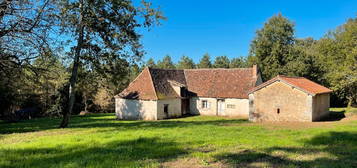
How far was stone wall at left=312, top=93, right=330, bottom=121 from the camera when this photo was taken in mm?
20956

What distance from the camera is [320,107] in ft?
72.9

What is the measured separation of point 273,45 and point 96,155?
4026cm

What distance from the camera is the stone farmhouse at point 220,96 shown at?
2112 centimetres

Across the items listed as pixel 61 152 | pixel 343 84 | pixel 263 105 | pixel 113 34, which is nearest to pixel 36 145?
pixel 61 152

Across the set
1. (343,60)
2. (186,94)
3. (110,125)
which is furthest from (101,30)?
(343,60)

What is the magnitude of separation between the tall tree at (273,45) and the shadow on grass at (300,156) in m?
33.2

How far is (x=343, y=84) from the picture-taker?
27938mm

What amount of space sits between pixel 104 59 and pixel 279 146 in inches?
526

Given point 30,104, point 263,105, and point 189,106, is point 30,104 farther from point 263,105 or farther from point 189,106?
point 263,105

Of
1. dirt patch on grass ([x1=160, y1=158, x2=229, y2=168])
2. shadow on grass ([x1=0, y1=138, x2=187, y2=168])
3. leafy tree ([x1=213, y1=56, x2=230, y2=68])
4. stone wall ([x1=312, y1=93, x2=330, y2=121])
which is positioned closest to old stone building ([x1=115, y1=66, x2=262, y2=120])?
stone wall ([x1=312, y1=93, x2=330, y2=121])

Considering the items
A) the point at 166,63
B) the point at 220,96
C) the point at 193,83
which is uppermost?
the point at 166,63

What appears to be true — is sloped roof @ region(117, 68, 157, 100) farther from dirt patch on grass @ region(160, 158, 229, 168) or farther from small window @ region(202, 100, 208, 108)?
dirt patch on grass @ region(160, 158, 229, 168)

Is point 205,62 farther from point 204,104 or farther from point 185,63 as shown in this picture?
point 204,104

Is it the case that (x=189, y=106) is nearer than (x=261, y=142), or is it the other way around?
(x=261, y=142)
